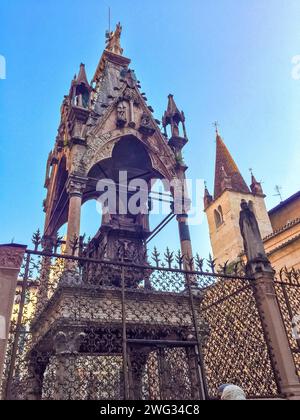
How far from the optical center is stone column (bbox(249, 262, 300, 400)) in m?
6.26

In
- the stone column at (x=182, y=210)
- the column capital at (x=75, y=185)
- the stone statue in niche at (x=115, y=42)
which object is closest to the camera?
the column capital at (x=75, y=185)

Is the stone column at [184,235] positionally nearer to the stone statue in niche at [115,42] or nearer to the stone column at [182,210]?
the stone column at [182,210]

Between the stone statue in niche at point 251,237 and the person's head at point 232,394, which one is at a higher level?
the stone statue in niche at point 251,237

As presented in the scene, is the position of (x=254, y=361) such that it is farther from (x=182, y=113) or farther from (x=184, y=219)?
(x=182, y=113)

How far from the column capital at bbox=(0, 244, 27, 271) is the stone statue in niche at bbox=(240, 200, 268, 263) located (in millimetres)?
4736

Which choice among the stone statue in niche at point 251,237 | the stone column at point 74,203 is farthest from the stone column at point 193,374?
the stone column at point 74,203

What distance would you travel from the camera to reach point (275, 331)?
6652mm

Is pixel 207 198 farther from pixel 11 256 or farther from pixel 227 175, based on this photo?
pixel 11 256

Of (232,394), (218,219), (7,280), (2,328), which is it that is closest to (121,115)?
(7,280)

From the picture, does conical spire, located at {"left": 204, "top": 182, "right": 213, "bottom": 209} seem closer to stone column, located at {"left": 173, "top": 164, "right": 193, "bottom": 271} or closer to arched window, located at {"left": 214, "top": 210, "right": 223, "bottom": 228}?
arched window, located at {"left": 214, "top": 210, "right": 223, "bottom": 228}

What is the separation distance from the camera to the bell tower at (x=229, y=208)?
33.9 meters

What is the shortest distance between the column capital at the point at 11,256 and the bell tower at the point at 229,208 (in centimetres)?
2930

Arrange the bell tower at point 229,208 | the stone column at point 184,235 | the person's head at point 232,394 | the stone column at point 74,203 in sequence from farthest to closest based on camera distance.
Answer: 1. the bell tower at point 229,208
2. the stone column at point 184,235
3. the stone column at point 74,203
4. the person's head at point 232,394
